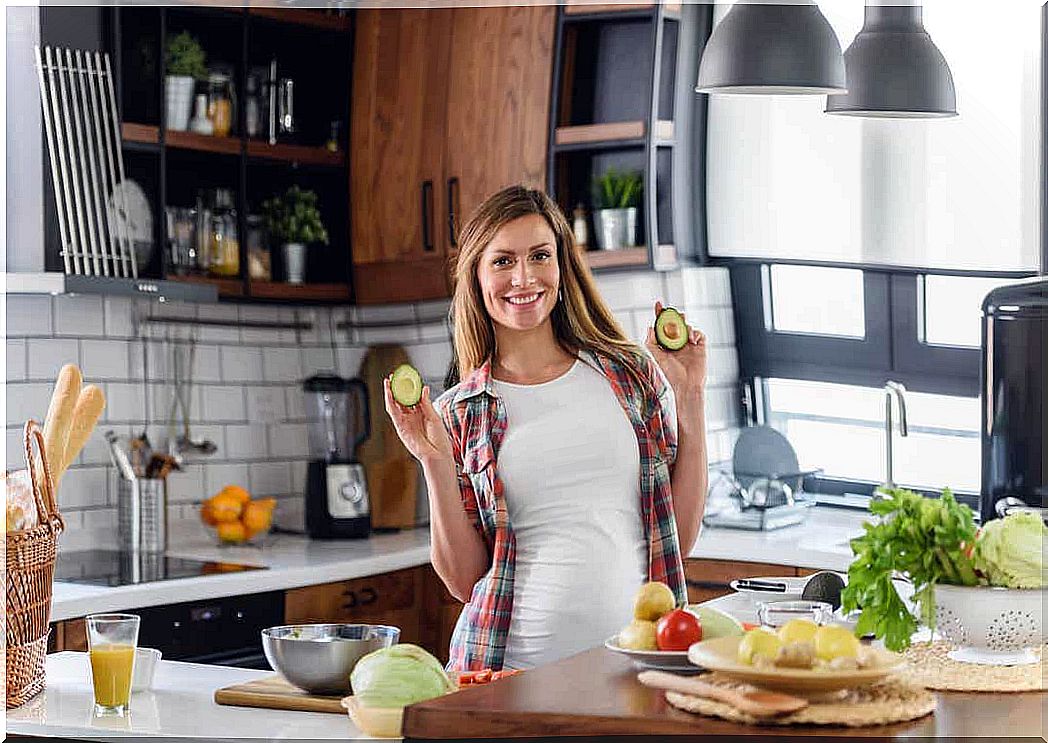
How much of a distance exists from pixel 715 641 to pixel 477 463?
0.99 m

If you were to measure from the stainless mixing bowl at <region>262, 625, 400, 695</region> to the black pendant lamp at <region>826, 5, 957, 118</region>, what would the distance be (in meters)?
1.51

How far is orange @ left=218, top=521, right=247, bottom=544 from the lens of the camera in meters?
4.72

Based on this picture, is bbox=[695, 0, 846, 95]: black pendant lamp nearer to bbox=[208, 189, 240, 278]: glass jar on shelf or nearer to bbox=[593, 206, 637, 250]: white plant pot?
bbox=[593, 206, 637, 250]: white plant pot

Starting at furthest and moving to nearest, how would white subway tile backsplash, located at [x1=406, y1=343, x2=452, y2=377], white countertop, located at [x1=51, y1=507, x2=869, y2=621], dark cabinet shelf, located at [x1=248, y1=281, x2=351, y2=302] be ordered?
white subway tile backsplash, located at [x1=406, y1=343, x2=452, y2=377] < dark cabinet shelf, located at [x1=248, y1=281, x2=351, y2=302] < white countertop, located at [x1=51, y1=507, x2=869, y2=621]

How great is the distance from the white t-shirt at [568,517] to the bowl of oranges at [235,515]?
1.91m

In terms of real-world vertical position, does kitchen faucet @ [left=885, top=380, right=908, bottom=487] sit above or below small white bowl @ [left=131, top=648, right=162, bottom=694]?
above

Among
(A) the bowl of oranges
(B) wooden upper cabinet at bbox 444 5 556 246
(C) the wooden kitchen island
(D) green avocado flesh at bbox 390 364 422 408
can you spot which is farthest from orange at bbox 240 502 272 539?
(C) the wooden kitchen island

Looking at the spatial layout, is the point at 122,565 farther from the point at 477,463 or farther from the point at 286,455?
the point at 477,463

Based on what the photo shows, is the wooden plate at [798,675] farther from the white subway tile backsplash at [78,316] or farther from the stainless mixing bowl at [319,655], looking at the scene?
the white subway tile backsplash at [78,316]

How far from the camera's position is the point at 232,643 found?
4.10 meters

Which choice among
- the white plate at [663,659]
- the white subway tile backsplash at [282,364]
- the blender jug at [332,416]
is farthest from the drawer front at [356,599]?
the white plate at [663,659]

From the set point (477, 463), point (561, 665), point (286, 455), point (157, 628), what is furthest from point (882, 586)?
point (286, 455)

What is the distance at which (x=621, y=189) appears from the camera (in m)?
4.86

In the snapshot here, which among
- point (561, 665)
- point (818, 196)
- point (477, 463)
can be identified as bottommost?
point (561, 665)
